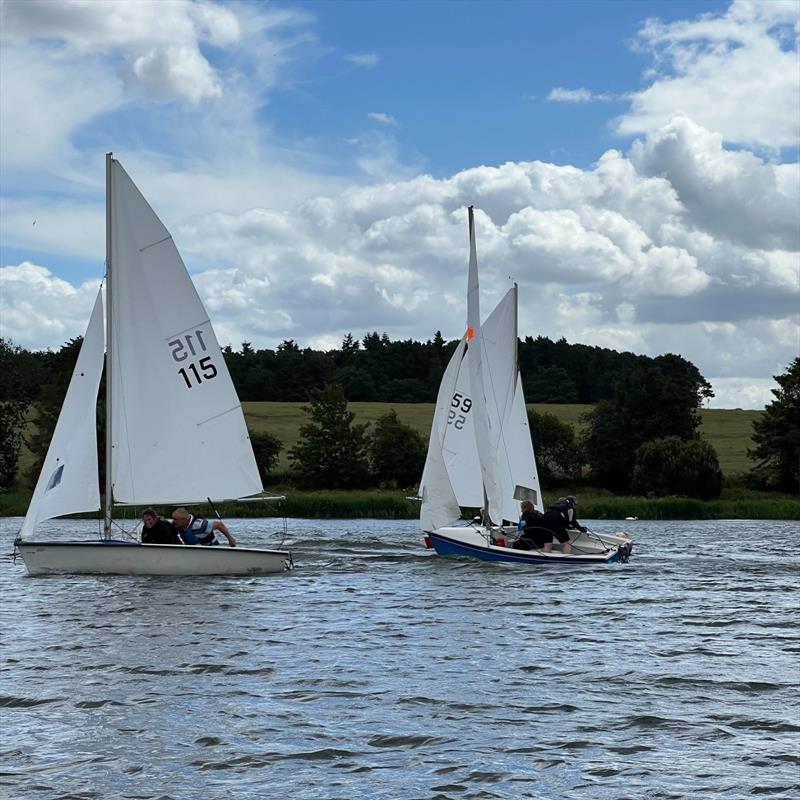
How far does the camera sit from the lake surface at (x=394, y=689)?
9961 mm

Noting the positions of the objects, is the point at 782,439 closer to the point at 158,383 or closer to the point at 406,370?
the point at 158,383

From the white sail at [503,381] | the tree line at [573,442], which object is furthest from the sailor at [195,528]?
the tree line at [573,442]

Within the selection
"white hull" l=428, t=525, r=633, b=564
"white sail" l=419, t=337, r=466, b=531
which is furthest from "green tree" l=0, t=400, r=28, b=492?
"white hull" l=428, t=525, r=633, b=564

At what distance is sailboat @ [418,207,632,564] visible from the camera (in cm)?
2994

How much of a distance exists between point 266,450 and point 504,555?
52182 mm

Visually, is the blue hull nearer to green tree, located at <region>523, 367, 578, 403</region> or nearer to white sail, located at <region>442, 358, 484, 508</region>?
white sail, located at <region>442, 358, 484, 508</region>

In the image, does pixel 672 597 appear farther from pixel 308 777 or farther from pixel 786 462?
pixel 786 462

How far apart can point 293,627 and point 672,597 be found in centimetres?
882

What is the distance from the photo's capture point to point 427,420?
109m

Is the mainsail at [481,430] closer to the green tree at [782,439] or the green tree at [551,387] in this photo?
the green tree at [782,439]

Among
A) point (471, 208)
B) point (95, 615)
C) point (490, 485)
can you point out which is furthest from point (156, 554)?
point (471, 208)

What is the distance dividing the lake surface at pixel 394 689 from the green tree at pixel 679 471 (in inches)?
1799

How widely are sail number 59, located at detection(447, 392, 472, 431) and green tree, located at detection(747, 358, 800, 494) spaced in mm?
45106

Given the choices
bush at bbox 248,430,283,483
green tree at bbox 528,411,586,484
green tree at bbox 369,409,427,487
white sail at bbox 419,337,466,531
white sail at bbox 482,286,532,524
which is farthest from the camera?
green tree at bbox 528,411,586,484
